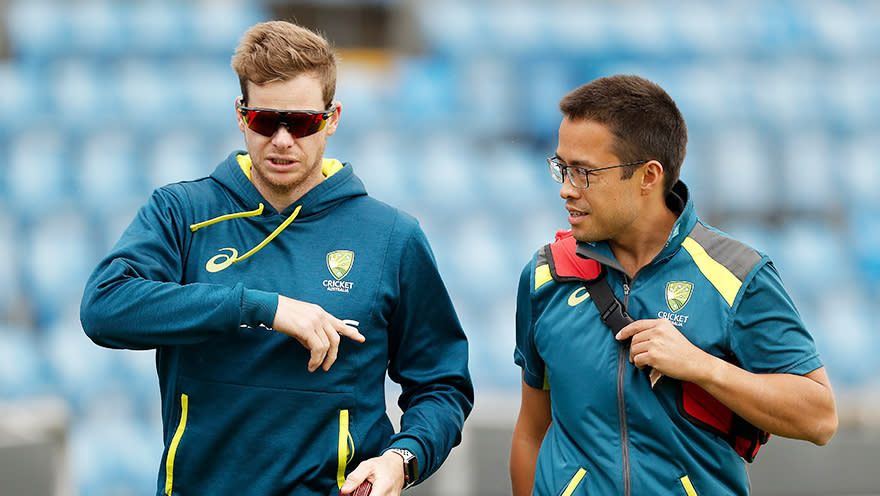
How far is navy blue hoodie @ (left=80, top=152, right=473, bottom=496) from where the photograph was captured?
248 centimetres

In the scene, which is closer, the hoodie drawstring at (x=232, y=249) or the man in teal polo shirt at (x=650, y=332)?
the man in teal polo shirt at (x=650, y=332)

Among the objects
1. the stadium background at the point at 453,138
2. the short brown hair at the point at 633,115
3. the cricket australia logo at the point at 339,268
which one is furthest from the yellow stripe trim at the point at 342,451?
the stadium background at the point at 453,138

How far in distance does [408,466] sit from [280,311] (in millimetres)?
499

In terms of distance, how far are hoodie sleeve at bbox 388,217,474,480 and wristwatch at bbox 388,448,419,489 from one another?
0.17 meters

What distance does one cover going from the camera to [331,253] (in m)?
2.75

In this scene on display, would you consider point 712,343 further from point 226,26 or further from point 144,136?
point 226,26

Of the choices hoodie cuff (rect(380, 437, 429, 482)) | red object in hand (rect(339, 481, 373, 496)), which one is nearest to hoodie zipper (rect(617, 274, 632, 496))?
hoodie cuff (rect(380, 437, 429, 482))

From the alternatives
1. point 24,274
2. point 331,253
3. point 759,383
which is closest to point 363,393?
point 331,253

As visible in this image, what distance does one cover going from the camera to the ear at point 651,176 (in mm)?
2650

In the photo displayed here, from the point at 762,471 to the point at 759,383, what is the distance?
116 inches

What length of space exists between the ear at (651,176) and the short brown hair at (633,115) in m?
0.02

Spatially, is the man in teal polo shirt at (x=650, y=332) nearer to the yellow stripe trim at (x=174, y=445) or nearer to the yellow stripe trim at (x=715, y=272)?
the yellow stripe trim at (x=715, y=272)

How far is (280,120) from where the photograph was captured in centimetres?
264

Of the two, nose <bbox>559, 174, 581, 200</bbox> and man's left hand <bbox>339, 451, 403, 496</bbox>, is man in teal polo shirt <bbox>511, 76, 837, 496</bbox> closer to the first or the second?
nose <bbox>559, 174, 581, 200</bbox>
